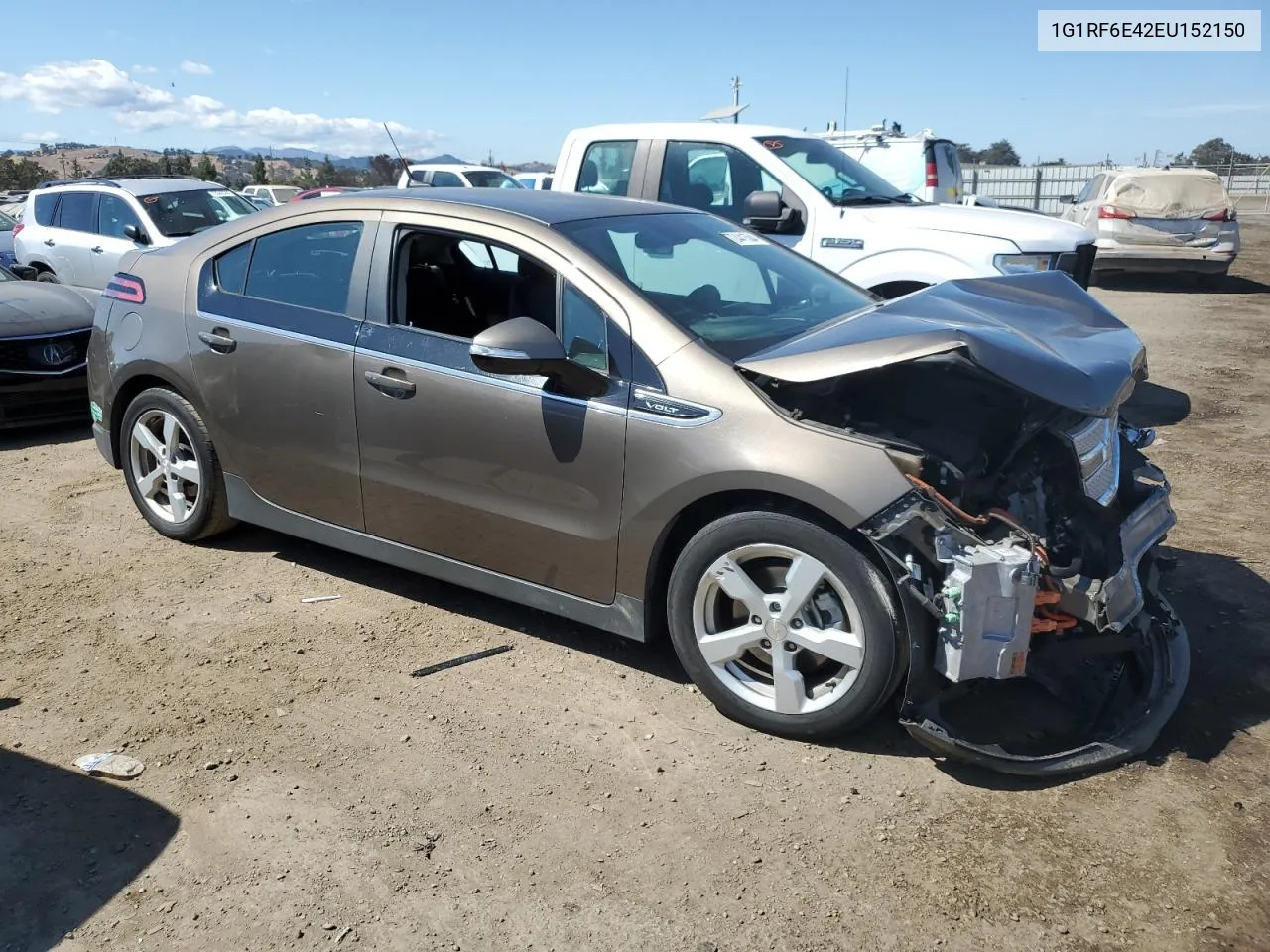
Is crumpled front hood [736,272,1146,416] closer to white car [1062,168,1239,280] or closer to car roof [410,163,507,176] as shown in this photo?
white car [1062,168,1239,280]

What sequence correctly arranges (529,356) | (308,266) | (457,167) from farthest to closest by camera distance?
(457,167)
(308,266)
(529,356)

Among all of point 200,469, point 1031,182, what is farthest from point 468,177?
point 1031,182

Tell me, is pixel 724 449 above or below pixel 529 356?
below

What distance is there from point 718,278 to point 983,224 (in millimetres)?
3859

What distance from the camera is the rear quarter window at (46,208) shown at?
40.7 feet

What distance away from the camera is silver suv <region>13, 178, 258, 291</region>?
1157cm

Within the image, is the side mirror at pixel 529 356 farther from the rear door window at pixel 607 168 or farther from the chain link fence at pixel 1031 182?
the chain link fence at pixel 1031 182

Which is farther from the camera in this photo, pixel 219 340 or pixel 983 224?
pixel 983 224

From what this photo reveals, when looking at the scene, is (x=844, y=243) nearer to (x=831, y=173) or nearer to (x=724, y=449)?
(x=831, y=173)

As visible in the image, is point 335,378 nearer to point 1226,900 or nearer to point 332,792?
point 332,792

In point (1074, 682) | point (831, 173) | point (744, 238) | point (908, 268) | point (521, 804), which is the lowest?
point (521, 804)

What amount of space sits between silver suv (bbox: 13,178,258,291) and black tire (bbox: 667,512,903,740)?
386 inches

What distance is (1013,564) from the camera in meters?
3.02

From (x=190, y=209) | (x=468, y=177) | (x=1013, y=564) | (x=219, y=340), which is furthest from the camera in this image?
(x=468, y=177)
